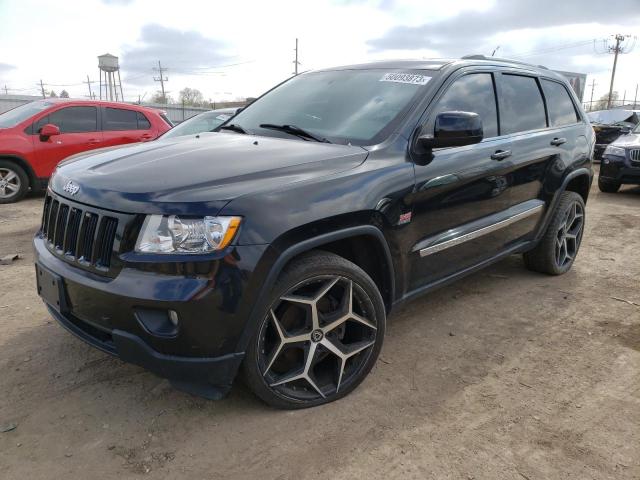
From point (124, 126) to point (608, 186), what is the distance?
29.2ft

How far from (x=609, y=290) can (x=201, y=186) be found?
12.3 ft

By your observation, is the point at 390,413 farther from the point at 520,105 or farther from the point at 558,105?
the point at 558,105

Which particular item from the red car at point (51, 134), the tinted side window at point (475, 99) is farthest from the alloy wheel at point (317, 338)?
the red car at point (51, 134)

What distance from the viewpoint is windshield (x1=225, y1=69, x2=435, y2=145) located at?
9.88 feet

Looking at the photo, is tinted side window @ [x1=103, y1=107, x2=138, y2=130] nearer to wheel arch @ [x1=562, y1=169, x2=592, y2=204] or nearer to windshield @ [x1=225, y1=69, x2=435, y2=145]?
windshield @ [x1=225, y1=69, x2=435, y2=145]

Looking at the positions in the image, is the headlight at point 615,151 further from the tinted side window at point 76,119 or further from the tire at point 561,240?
the tinted side window at point 76,119

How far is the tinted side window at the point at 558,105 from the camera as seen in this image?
437 centimetres

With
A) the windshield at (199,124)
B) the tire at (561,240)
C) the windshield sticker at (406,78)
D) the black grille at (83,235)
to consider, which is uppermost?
the windshield sticker at (406,78)

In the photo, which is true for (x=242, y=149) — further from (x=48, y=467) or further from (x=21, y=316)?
(x=21, y=316)

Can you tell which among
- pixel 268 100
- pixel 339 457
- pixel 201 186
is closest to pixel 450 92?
pixel 268 100

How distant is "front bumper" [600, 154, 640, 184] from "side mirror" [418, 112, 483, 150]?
307 inches

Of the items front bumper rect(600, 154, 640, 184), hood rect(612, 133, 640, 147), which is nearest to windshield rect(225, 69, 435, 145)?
front bumper rect(600, 154, 640, 184)

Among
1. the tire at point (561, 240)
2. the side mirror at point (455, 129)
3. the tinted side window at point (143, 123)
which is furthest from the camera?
the tinted side window at point (143, 123)

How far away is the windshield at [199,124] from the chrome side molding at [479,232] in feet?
13.1
